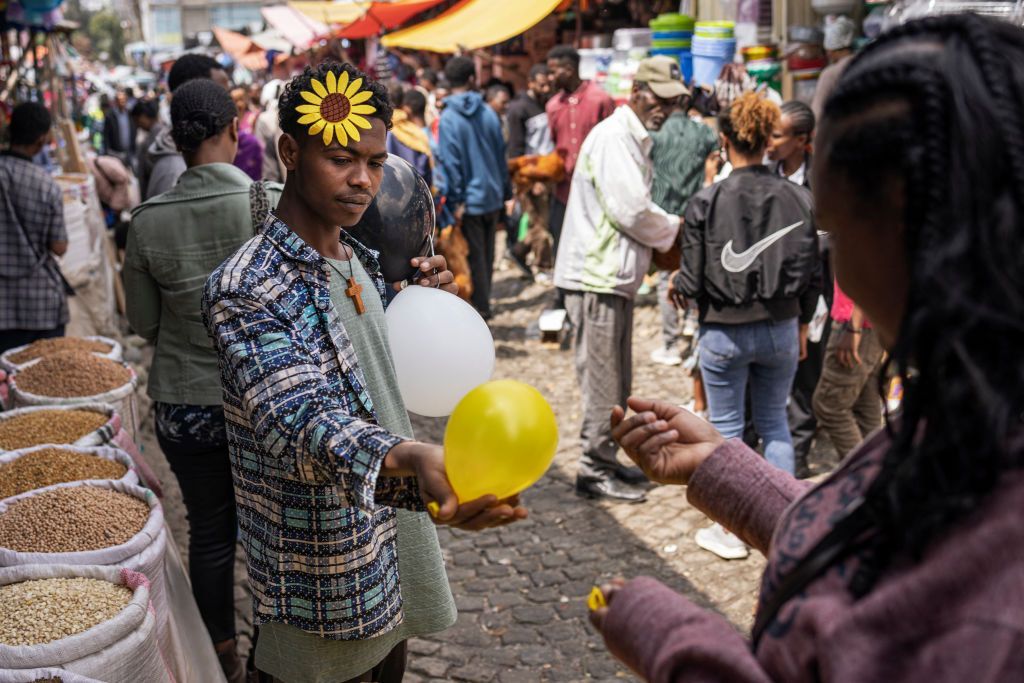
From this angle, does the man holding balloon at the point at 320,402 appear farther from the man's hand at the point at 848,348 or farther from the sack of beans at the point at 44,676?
the man's hand at the point at 848,348

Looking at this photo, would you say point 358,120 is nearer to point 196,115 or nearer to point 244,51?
point 196,115

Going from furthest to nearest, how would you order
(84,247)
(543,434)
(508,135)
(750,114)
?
1. (508,135)
2. (84,247)
3. (750,114)
4. (543,434)

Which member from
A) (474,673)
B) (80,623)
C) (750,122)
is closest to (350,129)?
(80,623)

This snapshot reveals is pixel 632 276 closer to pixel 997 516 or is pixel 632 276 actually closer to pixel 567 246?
pixel 567 246

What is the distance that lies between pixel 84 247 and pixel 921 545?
7448mm

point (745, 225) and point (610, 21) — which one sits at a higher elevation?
point (610, 21)

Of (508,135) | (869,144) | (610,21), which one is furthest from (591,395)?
(610,21)

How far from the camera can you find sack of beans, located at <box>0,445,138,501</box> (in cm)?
314

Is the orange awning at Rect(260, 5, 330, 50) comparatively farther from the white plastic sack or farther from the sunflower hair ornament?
the sunflower hair ornament

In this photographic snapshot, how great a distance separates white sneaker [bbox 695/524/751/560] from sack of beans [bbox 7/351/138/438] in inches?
107

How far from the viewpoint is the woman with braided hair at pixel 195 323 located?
3.30 m

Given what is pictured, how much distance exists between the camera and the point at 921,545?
0.98 metres

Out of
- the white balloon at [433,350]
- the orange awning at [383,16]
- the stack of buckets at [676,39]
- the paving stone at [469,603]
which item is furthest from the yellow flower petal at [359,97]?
the orange awning at [383,16]

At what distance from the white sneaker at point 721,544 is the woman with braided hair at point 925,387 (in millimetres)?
3487
